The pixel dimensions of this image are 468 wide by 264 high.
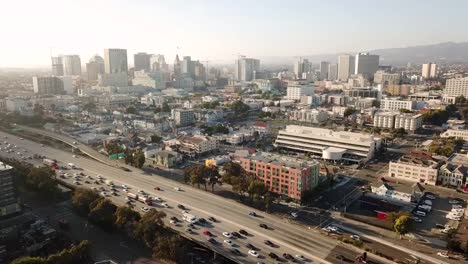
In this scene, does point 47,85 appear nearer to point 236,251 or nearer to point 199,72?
point 199,72

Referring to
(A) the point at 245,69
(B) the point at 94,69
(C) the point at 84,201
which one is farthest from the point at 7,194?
(A) the point at 245,69

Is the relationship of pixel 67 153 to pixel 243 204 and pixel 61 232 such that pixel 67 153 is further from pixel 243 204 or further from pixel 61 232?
pixel 243 204

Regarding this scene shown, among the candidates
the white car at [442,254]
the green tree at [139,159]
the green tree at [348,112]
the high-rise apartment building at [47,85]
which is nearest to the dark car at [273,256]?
the white car at [442,254]

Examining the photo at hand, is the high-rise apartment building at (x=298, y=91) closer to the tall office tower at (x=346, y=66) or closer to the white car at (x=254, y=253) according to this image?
the tall office tower at (x=346, y=66)

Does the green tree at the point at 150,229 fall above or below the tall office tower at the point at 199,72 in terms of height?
below

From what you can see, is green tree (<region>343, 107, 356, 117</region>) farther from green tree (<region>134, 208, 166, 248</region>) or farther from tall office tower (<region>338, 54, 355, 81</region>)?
tall office tower (<region>338, 54, 355, 81</region>)

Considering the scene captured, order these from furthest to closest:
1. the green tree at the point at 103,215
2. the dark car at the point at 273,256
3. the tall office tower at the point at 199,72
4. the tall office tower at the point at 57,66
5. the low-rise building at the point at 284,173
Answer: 1. the tall office tower at the point at 199,72
2. the tall office tower at the point at 57,66
3. the low-rise building at the point at 284,173
4. the green tree at the point at 103,215
5. the dark car at the point at 273,256
